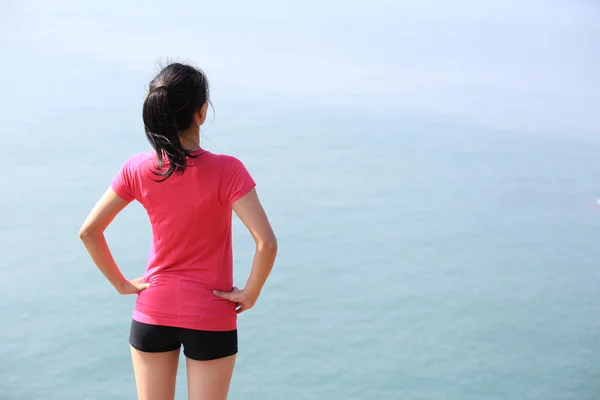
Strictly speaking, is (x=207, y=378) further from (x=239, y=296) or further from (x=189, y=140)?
(x=189, y=140)

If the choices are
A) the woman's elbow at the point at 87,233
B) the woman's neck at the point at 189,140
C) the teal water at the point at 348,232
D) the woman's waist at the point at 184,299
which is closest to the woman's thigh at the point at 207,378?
the woman's waist at the point at 184,299

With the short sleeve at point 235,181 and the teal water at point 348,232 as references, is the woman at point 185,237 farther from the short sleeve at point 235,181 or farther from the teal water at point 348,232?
the teal water at point 348,232

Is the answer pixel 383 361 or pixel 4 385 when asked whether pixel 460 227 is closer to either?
pixel 383 361

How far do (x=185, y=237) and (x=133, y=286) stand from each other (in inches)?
10.0

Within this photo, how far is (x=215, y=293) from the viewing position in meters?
1.93

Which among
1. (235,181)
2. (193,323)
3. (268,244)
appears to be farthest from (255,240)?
(193,323)

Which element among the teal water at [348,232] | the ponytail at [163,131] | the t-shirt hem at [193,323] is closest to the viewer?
the ponytail at [163,131]

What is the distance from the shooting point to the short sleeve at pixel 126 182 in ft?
6.17

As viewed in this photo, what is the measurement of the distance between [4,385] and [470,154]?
465 cm

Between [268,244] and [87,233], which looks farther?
[87,233]

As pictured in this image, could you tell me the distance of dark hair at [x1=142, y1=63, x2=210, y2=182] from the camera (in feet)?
5.95

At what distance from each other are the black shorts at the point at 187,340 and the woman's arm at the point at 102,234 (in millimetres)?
110

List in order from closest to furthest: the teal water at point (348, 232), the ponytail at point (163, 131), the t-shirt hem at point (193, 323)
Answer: the ponytail at point (163, 131) → the t-shirt hem at point (193, 323) → the teal water at point (348, 232)

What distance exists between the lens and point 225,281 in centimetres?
194
